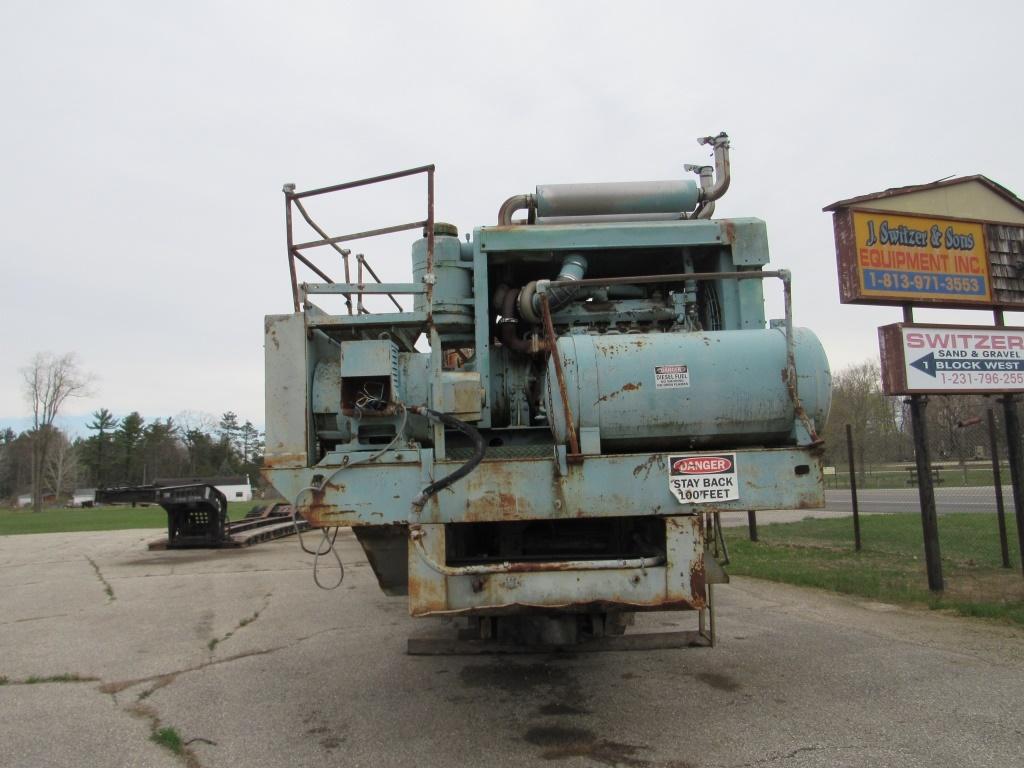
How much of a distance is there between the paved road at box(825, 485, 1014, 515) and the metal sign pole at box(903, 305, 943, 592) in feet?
29.7

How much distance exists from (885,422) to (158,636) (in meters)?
41.4

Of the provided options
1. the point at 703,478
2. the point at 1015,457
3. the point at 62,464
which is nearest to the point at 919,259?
the point at 1015,457

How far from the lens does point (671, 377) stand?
11.9 ft

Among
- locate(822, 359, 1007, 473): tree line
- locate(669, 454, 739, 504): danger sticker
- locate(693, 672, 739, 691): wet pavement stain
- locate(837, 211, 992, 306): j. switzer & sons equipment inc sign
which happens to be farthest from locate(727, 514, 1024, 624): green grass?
locate(822, 359, 1007, 473): tree line

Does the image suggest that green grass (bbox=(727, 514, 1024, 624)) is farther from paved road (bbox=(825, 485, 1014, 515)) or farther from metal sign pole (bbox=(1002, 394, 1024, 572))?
paved road (bbox=(825, 485, 1014, 515))

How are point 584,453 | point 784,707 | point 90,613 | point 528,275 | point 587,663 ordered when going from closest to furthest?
point 584,453
point 784,707
point 528,275
point 587,663
point 90,613

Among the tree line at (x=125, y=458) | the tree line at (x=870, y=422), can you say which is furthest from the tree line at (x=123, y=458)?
the tree line at (x=870, y=422)

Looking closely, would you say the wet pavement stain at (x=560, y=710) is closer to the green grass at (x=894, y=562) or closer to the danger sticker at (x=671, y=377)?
the danger sticker at (x=671, y=377)

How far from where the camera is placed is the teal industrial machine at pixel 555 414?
11.4ft

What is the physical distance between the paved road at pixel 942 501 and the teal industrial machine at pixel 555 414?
13904 millimetres

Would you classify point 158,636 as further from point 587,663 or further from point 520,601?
point 520,601

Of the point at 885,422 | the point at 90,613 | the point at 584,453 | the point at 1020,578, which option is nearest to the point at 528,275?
the point at 584,453

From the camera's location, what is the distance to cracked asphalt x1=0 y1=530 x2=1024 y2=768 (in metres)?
3.72

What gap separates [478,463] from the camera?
3508 mm
